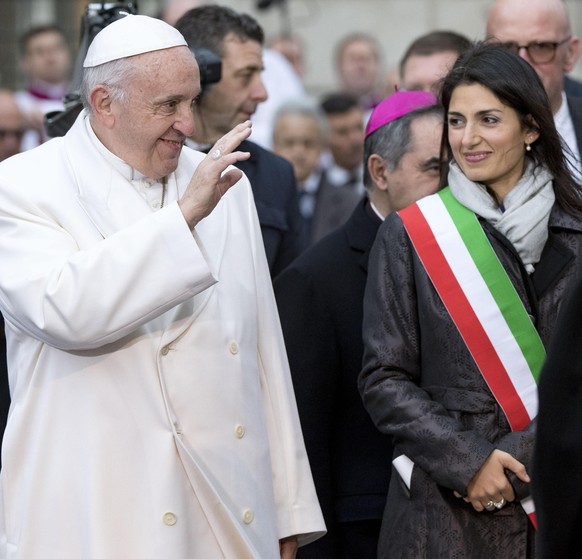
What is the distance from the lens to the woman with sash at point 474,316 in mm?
3717

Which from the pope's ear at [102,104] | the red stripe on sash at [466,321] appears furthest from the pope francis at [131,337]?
the red stripe on sash at [466,321]

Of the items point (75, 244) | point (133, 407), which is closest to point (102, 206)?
point (75, 244)

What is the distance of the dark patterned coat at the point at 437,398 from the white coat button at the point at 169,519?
66 centimetres

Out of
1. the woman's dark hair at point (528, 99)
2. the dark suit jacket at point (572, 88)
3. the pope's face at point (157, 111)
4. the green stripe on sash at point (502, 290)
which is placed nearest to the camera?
the pope's face at point (157, 111)

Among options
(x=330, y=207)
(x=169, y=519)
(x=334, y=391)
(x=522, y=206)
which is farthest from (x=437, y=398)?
(x=330, y=207)

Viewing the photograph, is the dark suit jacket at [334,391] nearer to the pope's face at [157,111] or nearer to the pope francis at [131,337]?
the pope francis at [131,337]

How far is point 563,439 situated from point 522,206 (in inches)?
63.6

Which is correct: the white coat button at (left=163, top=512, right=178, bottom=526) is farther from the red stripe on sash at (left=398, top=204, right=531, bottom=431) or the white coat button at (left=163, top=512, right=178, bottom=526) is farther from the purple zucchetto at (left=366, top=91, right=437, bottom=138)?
the purple zucchetto at (left=366, top=91, right=437, bottom=138)

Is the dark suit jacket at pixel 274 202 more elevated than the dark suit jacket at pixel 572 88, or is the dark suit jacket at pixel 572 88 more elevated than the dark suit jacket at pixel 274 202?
the dark suit jacket at pixel 572 88

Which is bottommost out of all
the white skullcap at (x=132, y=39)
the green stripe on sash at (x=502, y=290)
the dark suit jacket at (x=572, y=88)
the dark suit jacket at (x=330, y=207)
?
the dark suit jacket at (x=330, y=207)

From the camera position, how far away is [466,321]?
3812 mm

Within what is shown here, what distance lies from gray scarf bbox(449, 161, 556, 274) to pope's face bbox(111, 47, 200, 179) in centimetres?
82

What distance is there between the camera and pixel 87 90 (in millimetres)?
3771

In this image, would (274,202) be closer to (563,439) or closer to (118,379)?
(118,379)
